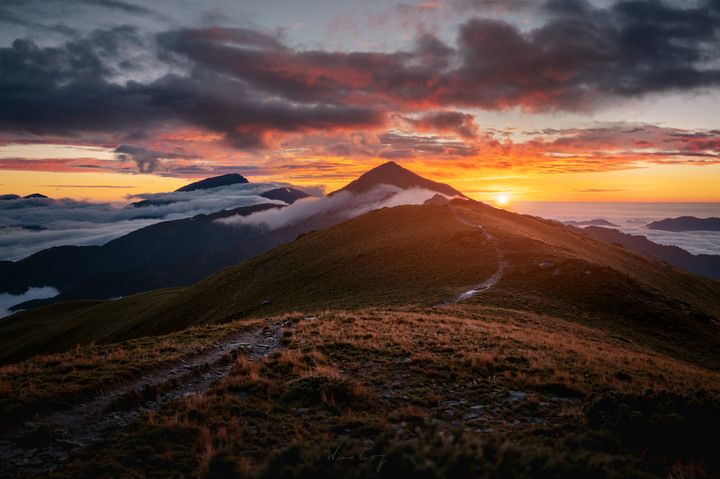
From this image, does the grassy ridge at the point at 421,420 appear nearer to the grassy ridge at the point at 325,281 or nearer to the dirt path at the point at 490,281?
the dirt path at the point at 490,281

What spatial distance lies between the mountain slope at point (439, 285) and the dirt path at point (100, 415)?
2440cm

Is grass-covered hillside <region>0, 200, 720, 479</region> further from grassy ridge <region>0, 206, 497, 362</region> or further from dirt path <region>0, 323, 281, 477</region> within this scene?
grassy ridge <region>0, 206, 497, 362</region>

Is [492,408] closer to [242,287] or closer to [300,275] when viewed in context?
[300,275]

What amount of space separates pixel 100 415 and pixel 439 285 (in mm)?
38705

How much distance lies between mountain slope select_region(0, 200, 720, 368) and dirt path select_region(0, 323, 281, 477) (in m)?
24.4

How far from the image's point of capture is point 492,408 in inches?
413

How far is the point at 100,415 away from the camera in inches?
388

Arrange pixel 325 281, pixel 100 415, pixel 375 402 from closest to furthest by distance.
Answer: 1. pixel 100 415
2. pixel 375 402
3. pixel 325 281

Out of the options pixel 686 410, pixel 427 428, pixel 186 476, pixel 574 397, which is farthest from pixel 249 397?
pixel 686 410

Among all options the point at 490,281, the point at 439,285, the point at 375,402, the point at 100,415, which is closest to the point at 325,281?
the point at 439,285

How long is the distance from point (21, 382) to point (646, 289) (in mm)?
56708

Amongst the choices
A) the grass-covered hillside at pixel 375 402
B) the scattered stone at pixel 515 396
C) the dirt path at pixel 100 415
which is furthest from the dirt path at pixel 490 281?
the dirt path at pixel 100 415

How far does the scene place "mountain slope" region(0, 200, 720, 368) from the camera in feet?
116

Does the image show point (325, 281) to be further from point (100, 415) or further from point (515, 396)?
point (100, 415)
